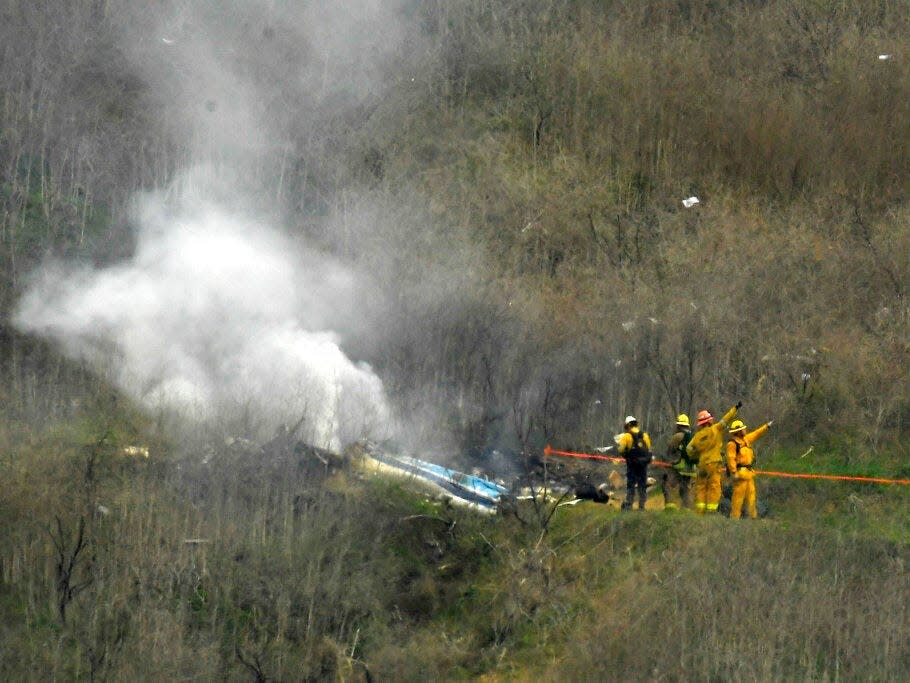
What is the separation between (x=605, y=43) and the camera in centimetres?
2773

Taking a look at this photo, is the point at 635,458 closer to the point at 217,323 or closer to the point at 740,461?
the point at 740,461

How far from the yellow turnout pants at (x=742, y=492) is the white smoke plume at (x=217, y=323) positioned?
475 cm

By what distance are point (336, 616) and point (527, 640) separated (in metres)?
2.29

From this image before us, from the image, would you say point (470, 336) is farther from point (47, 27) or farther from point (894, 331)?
point (47, 27)

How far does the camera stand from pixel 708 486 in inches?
640

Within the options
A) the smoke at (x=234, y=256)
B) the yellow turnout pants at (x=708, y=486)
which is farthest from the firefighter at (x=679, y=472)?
the smoke at (x=234, y=256)

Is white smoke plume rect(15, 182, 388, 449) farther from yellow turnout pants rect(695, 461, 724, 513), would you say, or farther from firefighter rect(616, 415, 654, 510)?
yellow turnout pants rect(695, 461, 724, 513)

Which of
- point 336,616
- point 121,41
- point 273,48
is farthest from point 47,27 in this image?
point 336,616

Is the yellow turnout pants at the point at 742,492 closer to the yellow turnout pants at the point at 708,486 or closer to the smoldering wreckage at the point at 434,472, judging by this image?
the yellow turnout pants at the point at 708,486

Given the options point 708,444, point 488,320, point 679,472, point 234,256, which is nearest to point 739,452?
point 708,444

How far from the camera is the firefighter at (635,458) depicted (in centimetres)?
1642

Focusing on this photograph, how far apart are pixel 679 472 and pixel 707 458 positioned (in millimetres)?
848

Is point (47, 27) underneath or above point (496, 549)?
above

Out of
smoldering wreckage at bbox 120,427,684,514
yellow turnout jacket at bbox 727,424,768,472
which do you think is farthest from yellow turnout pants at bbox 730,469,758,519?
smoldering wreckage at bbox 120,427,684,514
